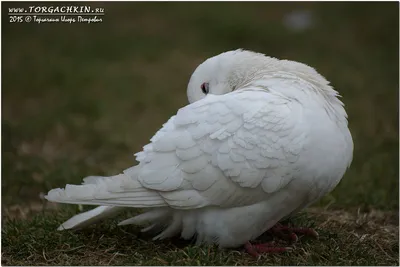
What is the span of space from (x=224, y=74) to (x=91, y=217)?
1449 mm

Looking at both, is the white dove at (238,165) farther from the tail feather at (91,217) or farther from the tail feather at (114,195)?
the tail feather at (91,217)

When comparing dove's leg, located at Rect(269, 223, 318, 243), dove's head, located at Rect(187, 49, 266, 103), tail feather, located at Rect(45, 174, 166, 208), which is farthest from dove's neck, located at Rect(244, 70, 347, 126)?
tail feather, located at Rect(45, 174, 166, 208)

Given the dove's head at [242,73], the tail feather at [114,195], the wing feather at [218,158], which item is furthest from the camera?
the dove's head at [242,73]

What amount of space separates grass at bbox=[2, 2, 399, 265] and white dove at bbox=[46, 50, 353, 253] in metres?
0.27

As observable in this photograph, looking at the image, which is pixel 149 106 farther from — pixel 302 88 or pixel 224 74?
pixel 302 88

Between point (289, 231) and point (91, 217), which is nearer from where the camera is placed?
point (91, 217)

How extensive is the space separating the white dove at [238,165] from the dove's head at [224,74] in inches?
13.9

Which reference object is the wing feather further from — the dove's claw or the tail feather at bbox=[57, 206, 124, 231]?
the dove's claw

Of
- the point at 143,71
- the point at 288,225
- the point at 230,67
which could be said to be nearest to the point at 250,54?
the point at 230,67

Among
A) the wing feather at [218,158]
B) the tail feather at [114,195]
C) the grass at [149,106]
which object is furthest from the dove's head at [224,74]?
the grass at [149,106]

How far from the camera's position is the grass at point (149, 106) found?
14.8 feet

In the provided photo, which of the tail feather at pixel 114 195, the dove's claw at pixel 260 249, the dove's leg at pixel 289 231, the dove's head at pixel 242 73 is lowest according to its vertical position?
the dove's claw at pixel 260 249

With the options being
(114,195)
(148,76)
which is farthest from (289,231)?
(148,76)

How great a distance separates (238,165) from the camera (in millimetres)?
3938
